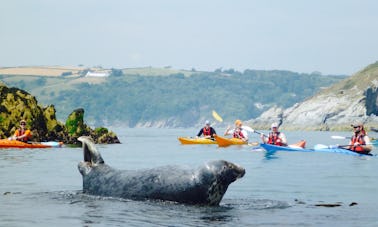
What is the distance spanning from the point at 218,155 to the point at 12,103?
56.1ft

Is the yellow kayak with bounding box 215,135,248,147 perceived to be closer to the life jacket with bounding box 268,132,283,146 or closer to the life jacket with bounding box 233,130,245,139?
the life jacket with bounding box 233,130,245,139

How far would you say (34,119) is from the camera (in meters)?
58.0

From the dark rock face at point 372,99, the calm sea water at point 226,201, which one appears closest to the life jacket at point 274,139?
the calm sea water at point 226,201

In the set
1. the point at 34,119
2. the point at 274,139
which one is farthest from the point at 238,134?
the point at 34,119

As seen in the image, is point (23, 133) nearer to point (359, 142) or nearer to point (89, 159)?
point (359, 142)

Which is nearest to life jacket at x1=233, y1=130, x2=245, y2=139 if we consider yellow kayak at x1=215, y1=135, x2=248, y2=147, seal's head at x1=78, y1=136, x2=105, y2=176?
yellow kayak at x1=215, y1=135, x2=248, y2=147

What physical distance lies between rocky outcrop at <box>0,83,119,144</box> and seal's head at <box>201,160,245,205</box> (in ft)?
131

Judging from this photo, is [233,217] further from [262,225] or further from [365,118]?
[365,118]

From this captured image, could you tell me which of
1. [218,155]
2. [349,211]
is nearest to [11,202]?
[349,211]

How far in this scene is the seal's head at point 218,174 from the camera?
18.3 meters

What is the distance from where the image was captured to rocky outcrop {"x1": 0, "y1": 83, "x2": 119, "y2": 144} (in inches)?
2240

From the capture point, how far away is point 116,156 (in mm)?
48344

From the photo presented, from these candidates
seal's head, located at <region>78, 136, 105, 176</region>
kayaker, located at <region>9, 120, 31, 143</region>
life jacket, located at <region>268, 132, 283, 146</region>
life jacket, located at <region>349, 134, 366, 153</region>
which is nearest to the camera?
seal's head, located at <region>78, 136, 105, 176</region>

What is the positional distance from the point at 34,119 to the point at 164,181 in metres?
40.4
